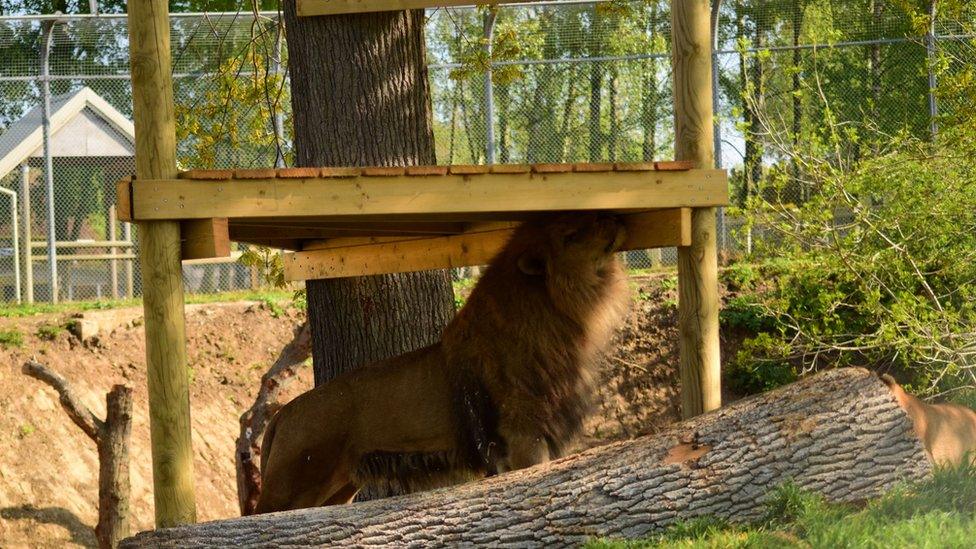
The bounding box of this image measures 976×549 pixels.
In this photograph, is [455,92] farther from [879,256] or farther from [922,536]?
[922,536]

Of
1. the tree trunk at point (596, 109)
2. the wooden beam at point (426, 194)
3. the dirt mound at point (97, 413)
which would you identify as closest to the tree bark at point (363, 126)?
the wooden beam at point (426, 194)

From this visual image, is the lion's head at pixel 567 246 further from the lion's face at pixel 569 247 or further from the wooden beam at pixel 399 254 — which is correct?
the wooden beam at pixel 399 254

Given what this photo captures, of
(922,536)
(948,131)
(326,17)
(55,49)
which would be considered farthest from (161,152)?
(55,49)

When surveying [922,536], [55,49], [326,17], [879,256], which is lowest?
[922,536]

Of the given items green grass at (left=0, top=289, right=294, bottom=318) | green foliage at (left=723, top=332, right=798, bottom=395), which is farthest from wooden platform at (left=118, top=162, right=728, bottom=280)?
green grass at (left=0, top=289, right=294, bottom=318)

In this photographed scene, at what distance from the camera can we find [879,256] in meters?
9.50

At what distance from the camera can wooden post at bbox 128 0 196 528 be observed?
16.0 feet

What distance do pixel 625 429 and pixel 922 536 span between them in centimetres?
856

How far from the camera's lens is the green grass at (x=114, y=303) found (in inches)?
480

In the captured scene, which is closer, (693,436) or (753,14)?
(693,436)

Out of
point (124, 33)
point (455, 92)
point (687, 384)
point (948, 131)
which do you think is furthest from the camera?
point (455, 92)

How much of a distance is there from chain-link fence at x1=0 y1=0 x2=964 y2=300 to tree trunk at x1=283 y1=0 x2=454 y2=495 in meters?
6.14

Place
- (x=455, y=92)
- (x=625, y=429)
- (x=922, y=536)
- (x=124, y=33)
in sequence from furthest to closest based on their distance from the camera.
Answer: (x=455, y=92), (x=124, y=33), (x=625, y=429), (x=922, y=536)

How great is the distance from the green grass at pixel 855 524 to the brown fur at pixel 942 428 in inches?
14.8
